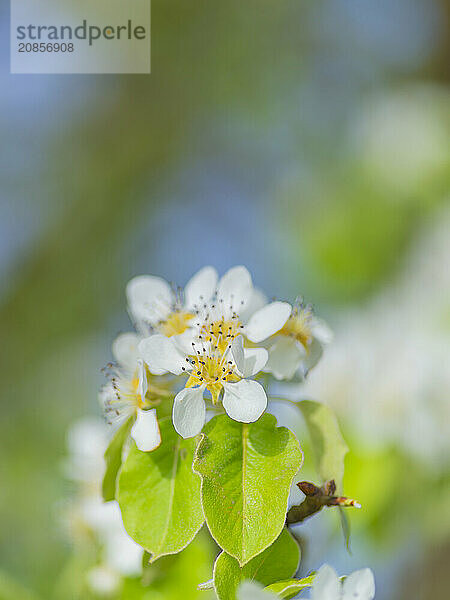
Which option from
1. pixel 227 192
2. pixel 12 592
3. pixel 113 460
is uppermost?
pixel 227 192

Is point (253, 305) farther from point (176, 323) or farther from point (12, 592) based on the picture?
point (12, 592)

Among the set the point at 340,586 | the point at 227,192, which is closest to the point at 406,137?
the point at 227,192

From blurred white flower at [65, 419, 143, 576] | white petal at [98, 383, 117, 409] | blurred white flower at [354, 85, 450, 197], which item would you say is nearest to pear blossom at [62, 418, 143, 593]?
blurred white flower at [65, 419, 143, 576]

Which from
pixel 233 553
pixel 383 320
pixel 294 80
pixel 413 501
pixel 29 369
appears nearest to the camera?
pixel 233 553

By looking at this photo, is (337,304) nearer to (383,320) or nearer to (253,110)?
(383,320)

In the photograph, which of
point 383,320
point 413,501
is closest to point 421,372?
point 413,501

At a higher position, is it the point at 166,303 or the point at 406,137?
the point at 406,137

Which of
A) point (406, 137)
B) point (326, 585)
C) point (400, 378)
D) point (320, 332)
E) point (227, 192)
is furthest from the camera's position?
point (227, 192)

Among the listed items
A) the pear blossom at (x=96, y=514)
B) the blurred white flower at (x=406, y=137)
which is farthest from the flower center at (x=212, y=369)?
the blurred white flower at (x=406, y=137)
